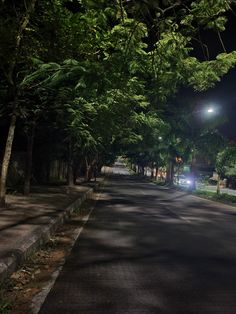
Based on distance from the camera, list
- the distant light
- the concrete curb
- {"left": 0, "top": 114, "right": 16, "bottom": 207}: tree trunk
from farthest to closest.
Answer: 1. the distant light
2. {"left": 0, "top": 114, "right": 16, "bottom": 207}: tree trunk
3. the concrete curb

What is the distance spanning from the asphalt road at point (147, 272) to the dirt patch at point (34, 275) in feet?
0.79

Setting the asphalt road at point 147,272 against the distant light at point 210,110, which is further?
the distant light at point 210,110

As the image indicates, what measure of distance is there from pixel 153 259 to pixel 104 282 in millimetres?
2227

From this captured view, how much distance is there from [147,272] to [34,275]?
6.13 ft

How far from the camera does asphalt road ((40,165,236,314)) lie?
6.21 m

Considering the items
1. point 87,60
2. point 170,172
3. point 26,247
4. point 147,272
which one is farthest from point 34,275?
point 170,172

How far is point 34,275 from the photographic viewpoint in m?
7.95

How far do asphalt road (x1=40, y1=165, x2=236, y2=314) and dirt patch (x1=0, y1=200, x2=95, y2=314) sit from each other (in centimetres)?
24

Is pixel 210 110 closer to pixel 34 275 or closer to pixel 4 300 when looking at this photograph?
pixel 34 275

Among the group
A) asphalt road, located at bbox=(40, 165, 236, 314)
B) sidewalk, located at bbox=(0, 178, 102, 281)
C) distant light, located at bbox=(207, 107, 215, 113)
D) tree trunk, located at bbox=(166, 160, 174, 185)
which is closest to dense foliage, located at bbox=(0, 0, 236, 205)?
sidewalk, located at bbox=(0, 178, 102, 281)

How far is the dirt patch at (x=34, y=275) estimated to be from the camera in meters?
6.15

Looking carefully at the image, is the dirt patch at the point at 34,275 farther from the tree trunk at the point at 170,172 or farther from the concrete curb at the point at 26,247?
the tree trunk at the point at 170,172

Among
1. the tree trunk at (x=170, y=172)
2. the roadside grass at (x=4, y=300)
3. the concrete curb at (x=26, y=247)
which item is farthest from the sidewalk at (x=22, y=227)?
the tree trunk at (x=170, y=172)

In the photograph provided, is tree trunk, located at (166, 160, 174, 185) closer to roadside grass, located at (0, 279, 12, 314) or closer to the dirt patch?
the dirt patch
